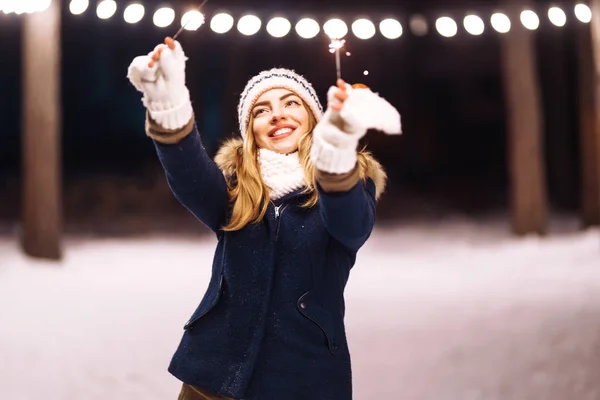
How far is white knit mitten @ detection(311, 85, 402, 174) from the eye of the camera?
1487mm

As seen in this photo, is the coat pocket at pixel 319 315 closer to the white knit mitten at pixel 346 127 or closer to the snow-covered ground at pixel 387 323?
the white knit mitten at pixel 346 127

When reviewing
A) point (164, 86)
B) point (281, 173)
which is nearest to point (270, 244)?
point (281, 173)

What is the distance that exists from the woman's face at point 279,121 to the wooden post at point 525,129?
620 cm

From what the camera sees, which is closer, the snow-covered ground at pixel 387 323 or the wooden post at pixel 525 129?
the snow-covered ground at pixel 387 323

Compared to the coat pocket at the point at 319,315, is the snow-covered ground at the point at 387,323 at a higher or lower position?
lower

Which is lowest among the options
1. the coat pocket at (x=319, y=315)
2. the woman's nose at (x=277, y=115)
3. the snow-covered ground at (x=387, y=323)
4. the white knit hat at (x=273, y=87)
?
the snow-covered ground at (x=387, y=323)

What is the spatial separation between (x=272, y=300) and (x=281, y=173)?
0.32m

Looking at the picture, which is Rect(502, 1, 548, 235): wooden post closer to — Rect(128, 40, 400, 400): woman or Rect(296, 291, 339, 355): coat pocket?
Rect(128, 40, 400, 400): woman

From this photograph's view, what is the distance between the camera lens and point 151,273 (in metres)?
6.42

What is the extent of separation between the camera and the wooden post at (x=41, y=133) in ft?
20.0

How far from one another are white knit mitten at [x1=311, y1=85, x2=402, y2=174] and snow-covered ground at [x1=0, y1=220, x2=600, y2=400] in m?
2.35

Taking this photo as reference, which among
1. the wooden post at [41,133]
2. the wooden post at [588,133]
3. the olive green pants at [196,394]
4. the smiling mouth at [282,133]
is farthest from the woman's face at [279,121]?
the wooden post at [588,133]

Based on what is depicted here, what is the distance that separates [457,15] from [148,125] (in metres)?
2.60

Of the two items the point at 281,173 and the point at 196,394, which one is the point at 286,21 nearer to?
the point at 281,173
